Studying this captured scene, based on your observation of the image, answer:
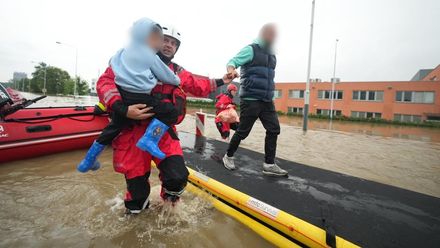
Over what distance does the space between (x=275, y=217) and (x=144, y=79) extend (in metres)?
1.61

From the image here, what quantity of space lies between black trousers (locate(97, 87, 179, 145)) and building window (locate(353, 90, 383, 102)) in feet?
113

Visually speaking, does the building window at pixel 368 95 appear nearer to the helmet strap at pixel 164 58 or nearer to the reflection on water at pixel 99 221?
the reflection on water at pixel 99 221

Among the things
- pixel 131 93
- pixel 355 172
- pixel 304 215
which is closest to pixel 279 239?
pixel 304 215

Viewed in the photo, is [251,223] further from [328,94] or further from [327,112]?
[328,94]

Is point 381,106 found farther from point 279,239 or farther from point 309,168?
point 279,239

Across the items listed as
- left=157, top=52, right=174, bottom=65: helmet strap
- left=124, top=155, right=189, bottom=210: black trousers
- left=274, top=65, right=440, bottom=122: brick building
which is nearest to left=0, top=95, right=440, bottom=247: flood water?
left=124, top=155, right=189, bottom=210: black trousers

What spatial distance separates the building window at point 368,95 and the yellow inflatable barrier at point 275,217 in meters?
33.7

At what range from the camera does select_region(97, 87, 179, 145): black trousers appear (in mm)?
2055

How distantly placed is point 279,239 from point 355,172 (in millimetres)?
3267

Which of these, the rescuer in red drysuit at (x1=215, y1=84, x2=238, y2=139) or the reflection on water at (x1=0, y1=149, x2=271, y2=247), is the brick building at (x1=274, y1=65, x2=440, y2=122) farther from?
the reflection on water at (x1=0, y1=149, x2=271, y2=247)

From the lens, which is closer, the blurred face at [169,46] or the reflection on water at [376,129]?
the blurred face at [169,46]

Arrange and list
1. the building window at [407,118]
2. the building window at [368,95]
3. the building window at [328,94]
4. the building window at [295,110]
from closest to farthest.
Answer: the building window at [407,118] < the building window at [368,95] < the building window at [328,94] < the building window at [295,110]

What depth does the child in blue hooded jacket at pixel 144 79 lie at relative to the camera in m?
1.99

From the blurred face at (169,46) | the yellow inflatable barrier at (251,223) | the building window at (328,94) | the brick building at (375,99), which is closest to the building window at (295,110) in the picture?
the brick building at (375,99)
